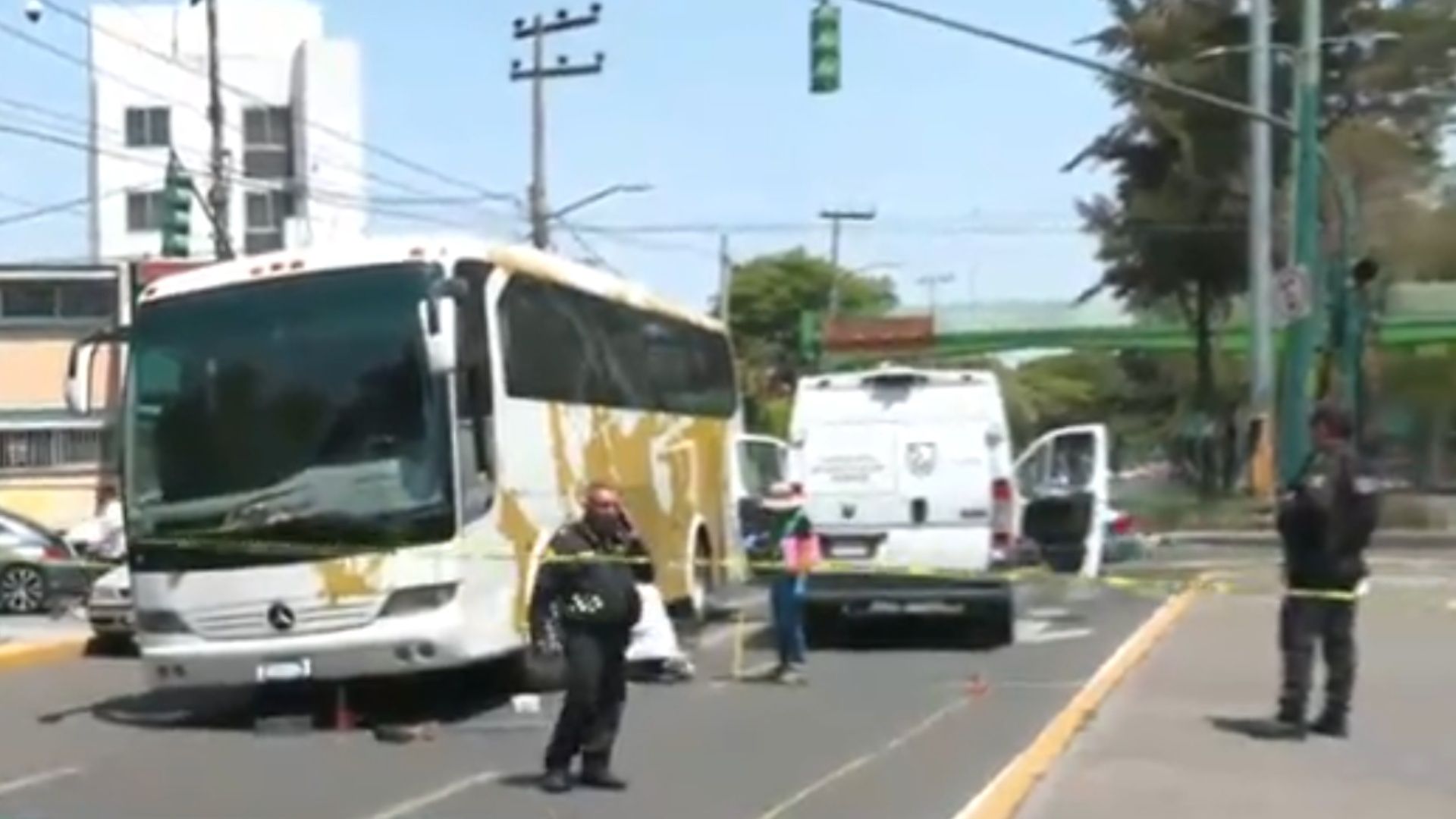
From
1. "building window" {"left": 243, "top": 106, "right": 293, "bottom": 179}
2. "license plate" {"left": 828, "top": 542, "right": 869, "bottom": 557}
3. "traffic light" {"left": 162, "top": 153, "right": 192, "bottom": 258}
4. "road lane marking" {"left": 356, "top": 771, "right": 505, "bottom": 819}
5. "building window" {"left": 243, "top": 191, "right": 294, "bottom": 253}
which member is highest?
"building window" {"left": 243, "top": 106, "right": 293, "bottom": 179}

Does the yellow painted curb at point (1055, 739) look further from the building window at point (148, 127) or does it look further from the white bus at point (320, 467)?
the building window at point (148, 127)

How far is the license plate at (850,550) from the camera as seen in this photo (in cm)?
2561

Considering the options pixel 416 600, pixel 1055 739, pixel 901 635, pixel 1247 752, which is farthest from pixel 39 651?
pixel 1247 752

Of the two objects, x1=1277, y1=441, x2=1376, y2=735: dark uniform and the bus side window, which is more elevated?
the bus side window

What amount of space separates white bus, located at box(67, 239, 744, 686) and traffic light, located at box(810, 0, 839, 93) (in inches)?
360

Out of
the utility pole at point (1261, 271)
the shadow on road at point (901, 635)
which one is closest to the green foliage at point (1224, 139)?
the utility pole at point (1261, 271)

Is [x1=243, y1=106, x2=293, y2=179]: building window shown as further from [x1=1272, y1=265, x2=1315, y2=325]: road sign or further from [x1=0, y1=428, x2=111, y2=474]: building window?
[x1=1272, y1=265, x2=1315, y2=325]: road sign

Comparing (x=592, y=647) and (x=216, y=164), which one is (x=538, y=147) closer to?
(x=216, y=164)

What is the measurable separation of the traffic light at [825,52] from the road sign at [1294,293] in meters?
12.6

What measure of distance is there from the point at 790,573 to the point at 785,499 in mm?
784

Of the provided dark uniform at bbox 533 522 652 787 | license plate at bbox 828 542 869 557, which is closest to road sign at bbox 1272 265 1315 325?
license plate at bbox 828 542 869 557

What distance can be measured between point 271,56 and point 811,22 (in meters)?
62.6

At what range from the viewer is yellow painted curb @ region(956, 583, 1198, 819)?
45.6 feet

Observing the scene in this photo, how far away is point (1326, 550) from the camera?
16125mm
